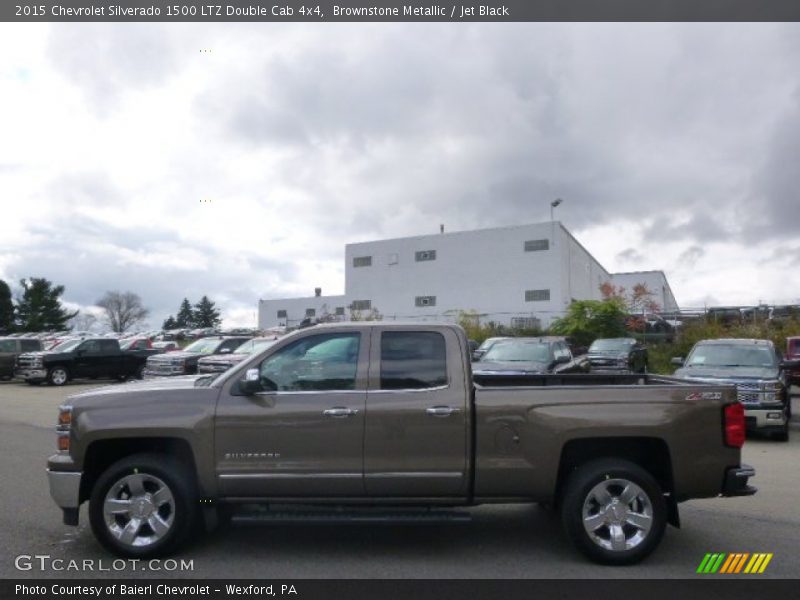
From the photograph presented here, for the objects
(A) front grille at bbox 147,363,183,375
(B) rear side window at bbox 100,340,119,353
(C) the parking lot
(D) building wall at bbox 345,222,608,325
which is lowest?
(C) the parking lot

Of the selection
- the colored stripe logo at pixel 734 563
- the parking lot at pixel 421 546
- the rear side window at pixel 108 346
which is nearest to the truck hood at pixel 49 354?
the rear side window at pixel 108 346

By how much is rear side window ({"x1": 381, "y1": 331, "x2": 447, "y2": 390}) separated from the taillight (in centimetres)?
224

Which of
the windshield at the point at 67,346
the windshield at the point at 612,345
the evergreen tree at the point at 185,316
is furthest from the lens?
the evergreen tree at the point at 185,316

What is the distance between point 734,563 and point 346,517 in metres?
3.05

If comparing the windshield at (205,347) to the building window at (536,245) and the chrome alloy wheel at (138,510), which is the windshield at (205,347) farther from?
the building window at (536,245)

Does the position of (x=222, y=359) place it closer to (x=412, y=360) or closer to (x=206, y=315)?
(x=412, y=360)

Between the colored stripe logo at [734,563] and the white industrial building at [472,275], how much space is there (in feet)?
123

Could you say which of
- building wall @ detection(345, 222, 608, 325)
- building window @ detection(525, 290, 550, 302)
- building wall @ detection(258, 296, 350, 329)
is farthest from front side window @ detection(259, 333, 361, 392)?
building wall @ detection(258, 296, 350, 329)

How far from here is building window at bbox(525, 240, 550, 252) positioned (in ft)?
153

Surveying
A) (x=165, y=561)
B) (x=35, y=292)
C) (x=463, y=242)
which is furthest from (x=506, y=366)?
(x=35, y=292)

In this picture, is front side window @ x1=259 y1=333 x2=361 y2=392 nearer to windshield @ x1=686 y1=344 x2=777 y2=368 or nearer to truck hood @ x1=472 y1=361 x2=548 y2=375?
truck hood @ x1=472 y1=361 x2=548 y2=375

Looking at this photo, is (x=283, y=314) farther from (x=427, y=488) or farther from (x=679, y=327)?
(x=427, y=488)

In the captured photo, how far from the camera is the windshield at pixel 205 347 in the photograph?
25362mm
